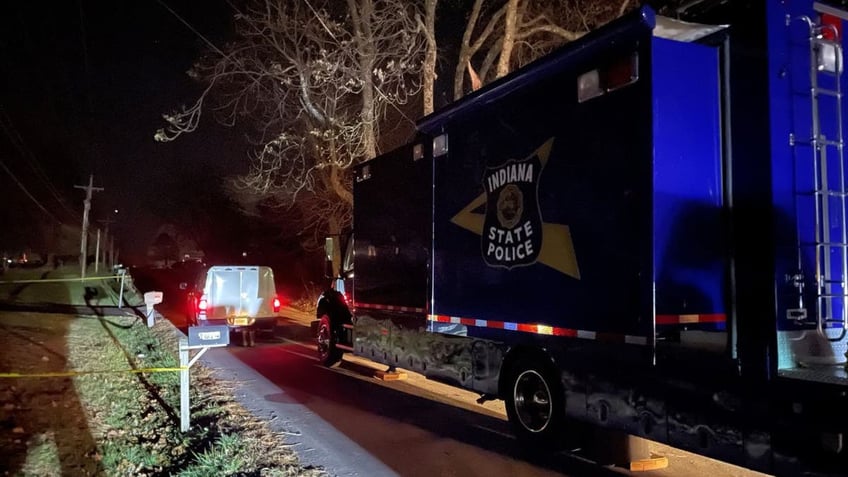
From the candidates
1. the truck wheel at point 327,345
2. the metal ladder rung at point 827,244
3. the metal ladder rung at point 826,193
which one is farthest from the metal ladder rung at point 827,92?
the truck wheel at point 327,345

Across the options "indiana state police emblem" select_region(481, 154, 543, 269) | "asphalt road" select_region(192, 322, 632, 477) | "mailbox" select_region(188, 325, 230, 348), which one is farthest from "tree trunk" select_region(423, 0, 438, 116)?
"mailbox" select_region(188, 325, 230, 348)

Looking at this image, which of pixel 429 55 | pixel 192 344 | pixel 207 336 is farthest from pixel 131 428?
pixel 429 55

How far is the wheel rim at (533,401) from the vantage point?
619cm

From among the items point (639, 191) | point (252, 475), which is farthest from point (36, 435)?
point (639, 191)

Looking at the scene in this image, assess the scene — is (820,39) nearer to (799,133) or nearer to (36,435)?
(799,133)

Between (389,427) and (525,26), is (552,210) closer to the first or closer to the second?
(389,427)

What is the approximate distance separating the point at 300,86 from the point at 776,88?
12.7 metres

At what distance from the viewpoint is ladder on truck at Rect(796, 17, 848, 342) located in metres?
4.36

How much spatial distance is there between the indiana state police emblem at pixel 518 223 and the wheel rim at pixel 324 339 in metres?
5.44

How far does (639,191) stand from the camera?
189 inches

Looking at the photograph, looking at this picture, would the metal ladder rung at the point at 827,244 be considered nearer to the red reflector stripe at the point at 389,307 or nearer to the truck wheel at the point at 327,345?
the red reflector stripe at the point at 389,307

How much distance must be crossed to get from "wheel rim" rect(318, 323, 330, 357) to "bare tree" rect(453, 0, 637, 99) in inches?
244

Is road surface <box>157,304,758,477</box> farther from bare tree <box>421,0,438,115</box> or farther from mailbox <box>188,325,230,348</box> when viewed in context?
bare tree <box>421,0,438,115</box>

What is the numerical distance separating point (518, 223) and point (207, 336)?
361 cm
